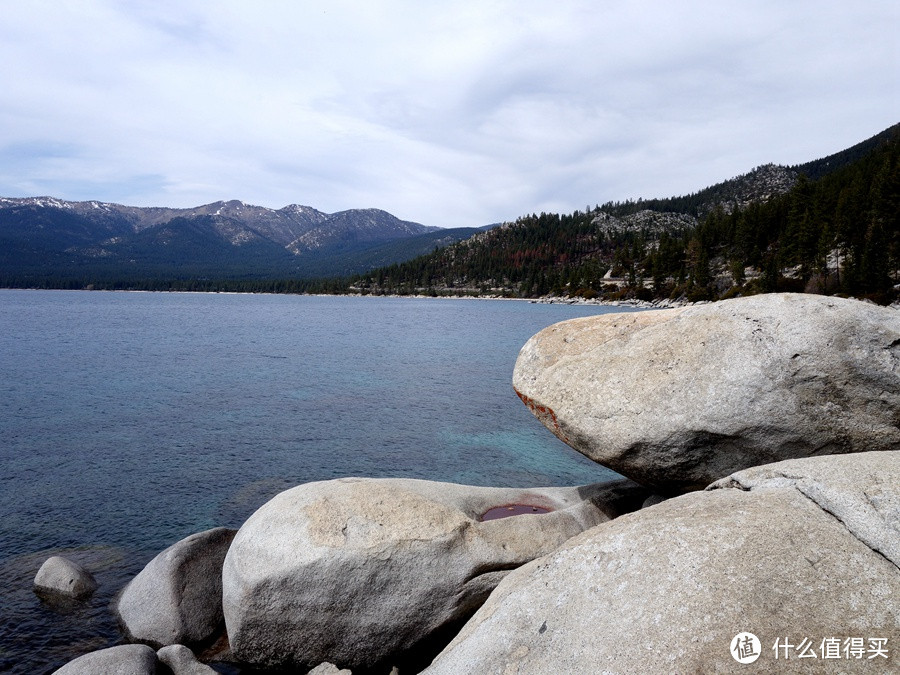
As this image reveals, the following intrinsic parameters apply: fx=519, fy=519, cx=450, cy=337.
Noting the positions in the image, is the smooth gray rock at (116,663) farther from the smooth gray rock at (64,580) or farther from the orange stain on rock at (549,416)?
the orange stain on rock at (549,416)

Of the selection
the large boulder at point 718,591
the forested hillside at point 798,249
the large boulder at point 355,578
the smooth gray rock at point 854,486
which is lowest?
the large boulder at point 355,578

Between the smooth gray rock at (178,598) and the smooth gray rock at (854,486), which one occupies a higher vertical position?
the smooth gray rock at (854,486)

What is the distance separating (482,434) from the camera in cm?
2533

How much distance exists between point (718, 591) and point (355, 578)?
18.5 feet

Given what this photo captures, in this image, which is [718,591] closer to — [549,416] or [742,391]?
[742,391]

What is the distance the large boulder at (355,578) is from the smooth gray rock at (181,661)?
0.60m

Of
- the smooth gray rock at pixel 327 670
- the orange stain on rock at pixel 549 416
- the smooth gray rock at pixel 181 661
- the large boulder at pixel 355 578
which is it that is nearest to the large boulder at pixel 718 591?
the large boulder at pixel 355 578

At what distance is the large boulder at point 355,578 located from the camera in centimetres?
858

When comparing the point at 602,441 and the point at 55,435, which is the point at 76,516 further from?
the point at 602,441

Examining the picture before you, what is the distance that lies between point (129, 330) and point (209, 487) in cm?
6390

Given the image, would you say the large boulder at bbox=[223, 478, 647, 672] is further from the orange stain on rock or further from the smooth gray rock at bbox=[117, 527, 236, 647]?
the orange stain on rock

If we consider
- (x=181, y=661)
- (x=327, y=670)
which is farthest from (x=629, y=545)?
(x=181, y=661)

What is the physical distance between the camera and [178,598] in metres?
10.3

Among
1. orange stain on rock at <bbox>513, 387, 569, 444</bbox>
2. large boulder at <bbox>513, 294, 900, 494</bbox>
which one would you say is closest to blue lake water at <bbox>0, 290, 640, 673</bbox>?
orange stain on rock at <bbox>513, 387, 569, 444</bbox>
